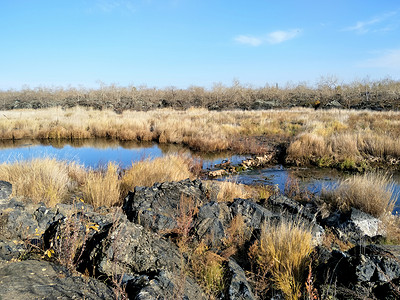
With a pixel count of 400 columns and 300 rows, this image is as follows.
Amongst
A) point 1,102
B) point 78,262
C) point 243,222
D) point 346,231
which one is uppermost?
point 1,102

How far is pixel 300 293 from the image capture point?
10.4 ft

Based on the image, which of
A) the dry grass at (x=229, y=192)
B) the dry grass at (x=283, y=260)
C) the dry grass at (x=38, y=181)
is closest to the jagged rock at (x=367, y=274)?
the dry grass at (x=283, y=260)

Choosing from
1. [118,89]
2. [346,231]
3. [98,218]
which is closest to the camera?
[98,218]

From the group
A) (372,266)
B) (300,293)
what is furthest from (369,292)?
(300,293)

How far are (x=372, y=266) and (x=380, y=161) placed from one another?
10.2 metres

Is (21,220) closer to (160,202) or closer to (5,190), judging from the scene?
(5,190)

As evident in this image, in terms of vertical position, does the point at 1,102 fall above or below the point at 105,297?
above

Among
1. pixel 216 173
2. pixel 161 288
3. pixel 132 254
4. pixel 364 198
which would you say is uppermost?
pixel 132 254

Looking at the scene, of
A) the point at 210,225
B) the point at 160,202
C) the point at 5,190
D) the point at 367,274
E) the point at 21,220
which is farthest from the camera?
the point at 160,202

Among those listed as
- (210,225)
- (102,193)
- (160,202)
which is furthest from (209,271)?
(102,193)

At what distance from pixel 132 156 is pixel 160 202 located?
8519mm

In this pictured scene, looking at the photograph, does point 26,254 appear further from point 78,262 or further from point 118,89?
point 118,89

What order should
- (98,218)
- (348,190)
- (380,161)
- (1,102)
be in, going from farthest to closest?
(1,102) < (380,161) < (348,190) < (98,218)

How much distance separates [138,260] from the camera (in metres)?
3.05
